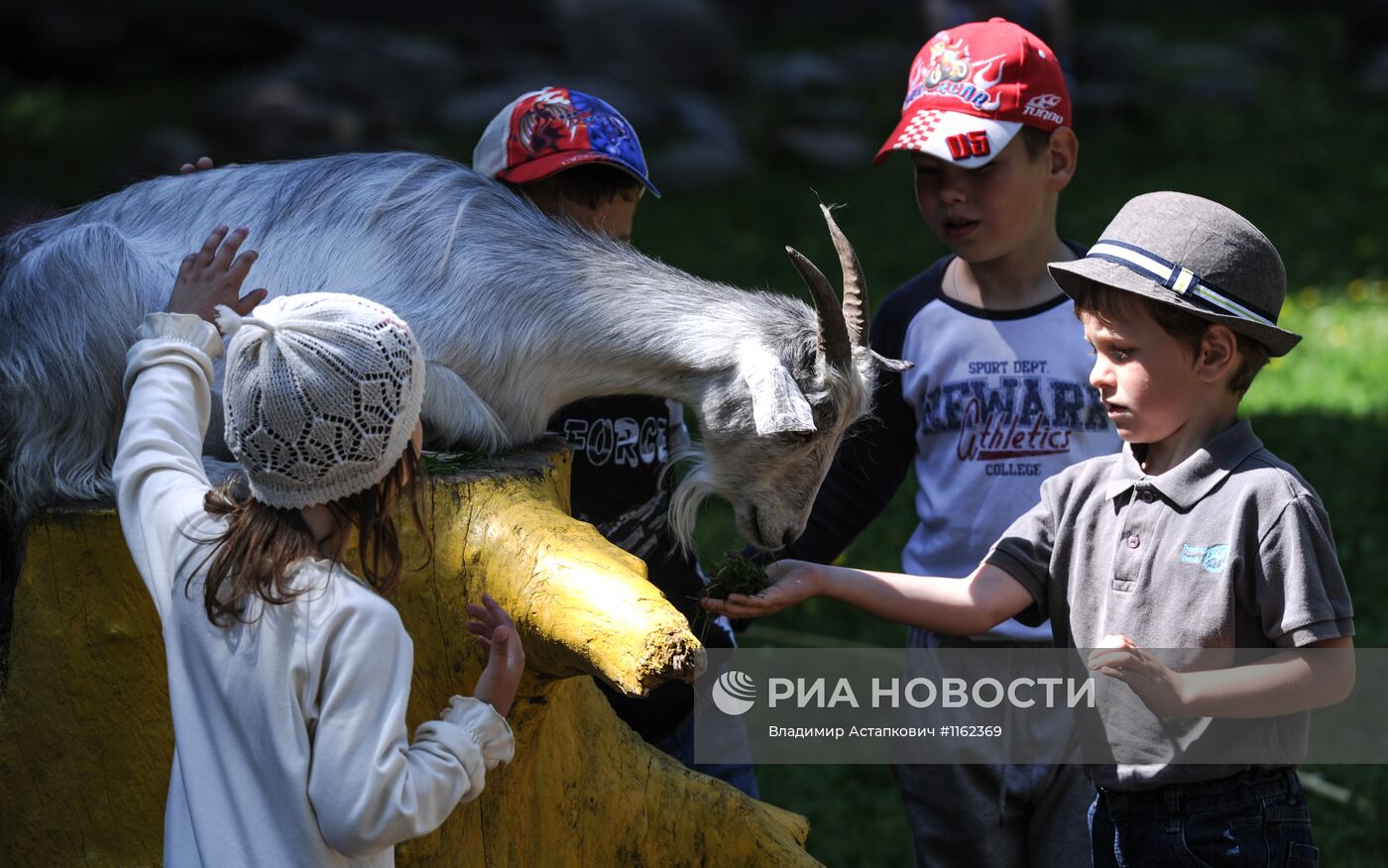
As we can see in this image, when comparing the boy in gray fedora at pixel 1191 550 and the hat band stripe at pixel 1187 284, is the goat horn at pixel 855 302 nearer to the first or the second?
the boy in gray fedora at pixel 1191 550

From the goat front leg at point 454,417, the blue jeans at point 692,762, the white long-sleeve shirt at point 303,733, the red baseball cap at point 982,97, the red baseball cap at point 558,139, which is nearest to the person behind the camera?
the white long-sleeve shirt at point 303,733

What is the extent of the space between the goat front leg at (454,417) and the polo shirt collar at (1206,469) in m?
1.42

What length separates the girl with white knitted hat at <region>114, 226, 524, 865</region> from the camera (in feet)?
6.60

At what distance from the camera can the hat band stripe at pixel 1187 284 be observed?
2.47m

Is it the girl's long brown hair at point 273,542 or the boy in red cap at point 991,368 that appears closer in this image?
the girl's long brown hair at point 273,542

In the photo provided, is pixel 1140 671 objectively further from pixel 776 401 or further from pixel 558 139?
pixel 558 139

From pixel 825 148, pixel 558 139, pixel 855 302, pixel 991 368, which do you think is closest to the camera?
pixel 991 368

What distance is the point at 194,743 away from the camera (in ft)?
6.90

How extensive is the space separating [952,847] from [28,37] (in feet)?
41.5

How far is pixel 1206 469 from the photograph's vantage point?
2512 millimetres

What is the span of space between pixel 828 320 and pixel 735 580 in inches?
28.4

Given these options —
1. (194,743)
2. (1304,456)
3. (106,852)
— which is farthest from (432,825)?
(1304,456)

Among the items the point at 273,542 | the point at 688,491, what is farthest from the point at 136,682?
the point at 688,491

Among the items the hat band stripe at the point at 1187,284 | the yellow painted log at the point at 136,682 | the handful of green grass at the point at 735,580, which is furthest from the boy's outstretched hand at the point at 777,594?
the hat band stripe at the point at 1187,284
